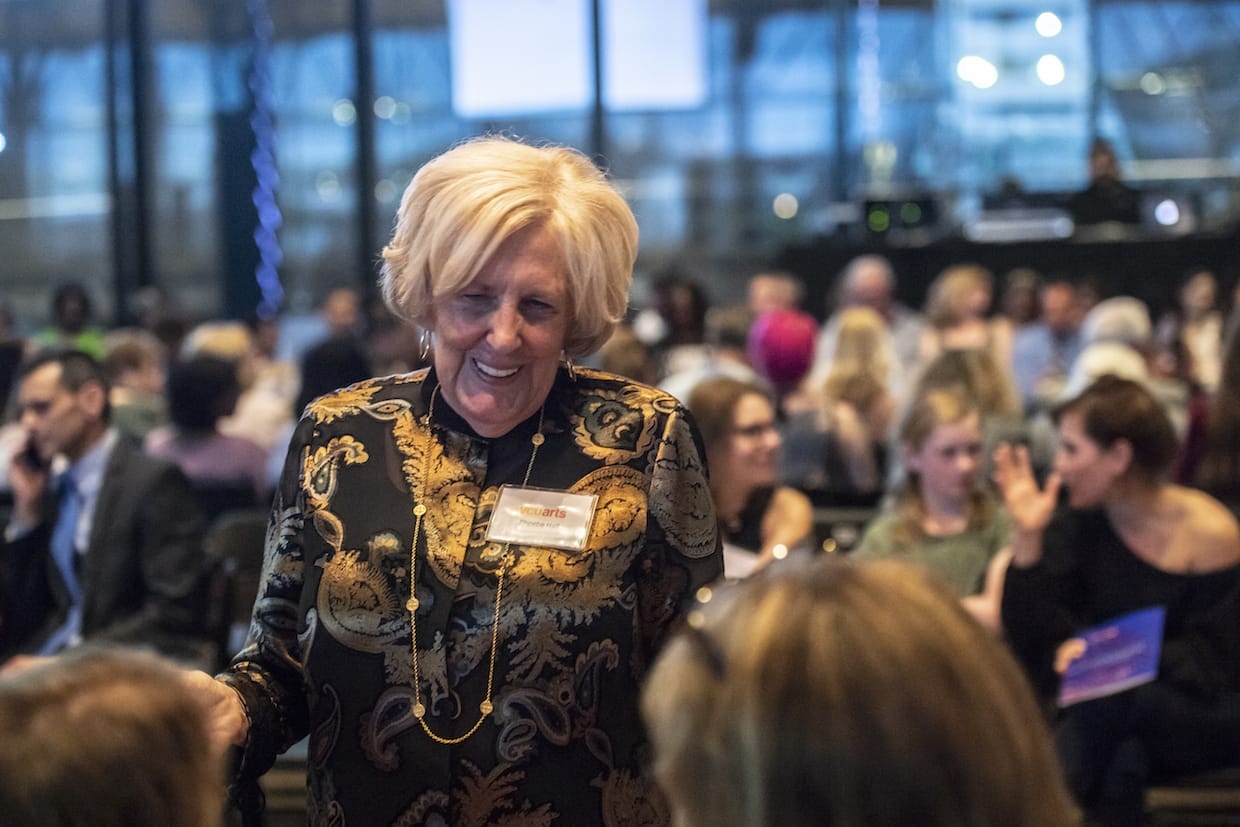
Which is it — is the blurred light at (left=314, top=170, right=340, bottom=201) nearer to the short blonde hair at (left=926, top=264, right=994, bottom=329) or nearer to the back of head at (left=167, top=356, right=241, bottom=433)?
the short blonde hair at (left=926, top=264, right=994, bottom=329)

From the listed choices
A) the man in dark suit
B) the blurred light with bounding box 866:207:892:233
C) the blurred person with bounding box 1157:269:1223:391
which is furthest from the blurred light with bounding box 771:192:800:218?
the man in dark suit

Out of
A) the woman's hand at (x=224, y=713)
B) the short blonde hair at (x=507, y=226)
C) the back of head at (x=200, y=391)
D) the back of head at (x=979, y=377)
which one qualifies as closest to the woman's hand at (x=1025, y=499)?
the back of head at (x=979, y=377)

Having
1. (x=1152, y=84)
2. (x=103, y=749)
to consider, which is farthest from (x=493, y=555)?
(x=1152, y=84)

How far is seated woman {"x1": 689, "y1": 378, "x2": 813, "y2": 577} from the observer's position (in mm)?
3834

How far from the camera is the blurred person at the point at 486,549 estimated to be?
5.49 feet

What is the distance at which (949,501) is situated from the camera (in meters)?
3.89

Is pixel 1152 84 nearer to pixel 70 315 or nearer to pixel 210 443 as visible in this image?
pixel 70 315

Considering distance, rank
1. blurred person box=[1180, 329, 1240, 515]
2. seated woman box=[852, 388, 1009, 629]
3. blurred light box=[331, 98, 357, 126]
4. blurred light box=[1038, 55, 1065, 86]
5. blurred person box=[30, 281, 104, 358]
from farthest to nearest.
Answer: blurred light box=[331, 98, 357, 126] → blurred light box=[1038, 55, 1065, 86] → blurred person box=[30, 281, 104, 358] → blurred person box=[1180, 329, 1240, 515] → seated woman box=[852, 388, 1009, 629]

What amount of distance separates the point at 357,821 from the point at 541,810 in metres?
0.21

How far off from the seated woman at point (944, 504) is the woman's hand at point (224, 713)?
7.84 ft

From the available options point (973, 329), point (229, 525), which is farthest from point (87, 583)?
point (973, 329)

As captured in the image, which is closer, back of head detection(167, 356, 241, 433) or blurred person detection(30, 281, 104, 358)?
back of head detection(167, 356, 241, 433)

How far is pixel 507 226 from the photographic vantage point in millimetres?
1675

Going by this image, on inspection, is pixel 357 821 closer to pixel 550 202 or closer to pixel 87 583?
pixel 550 202
